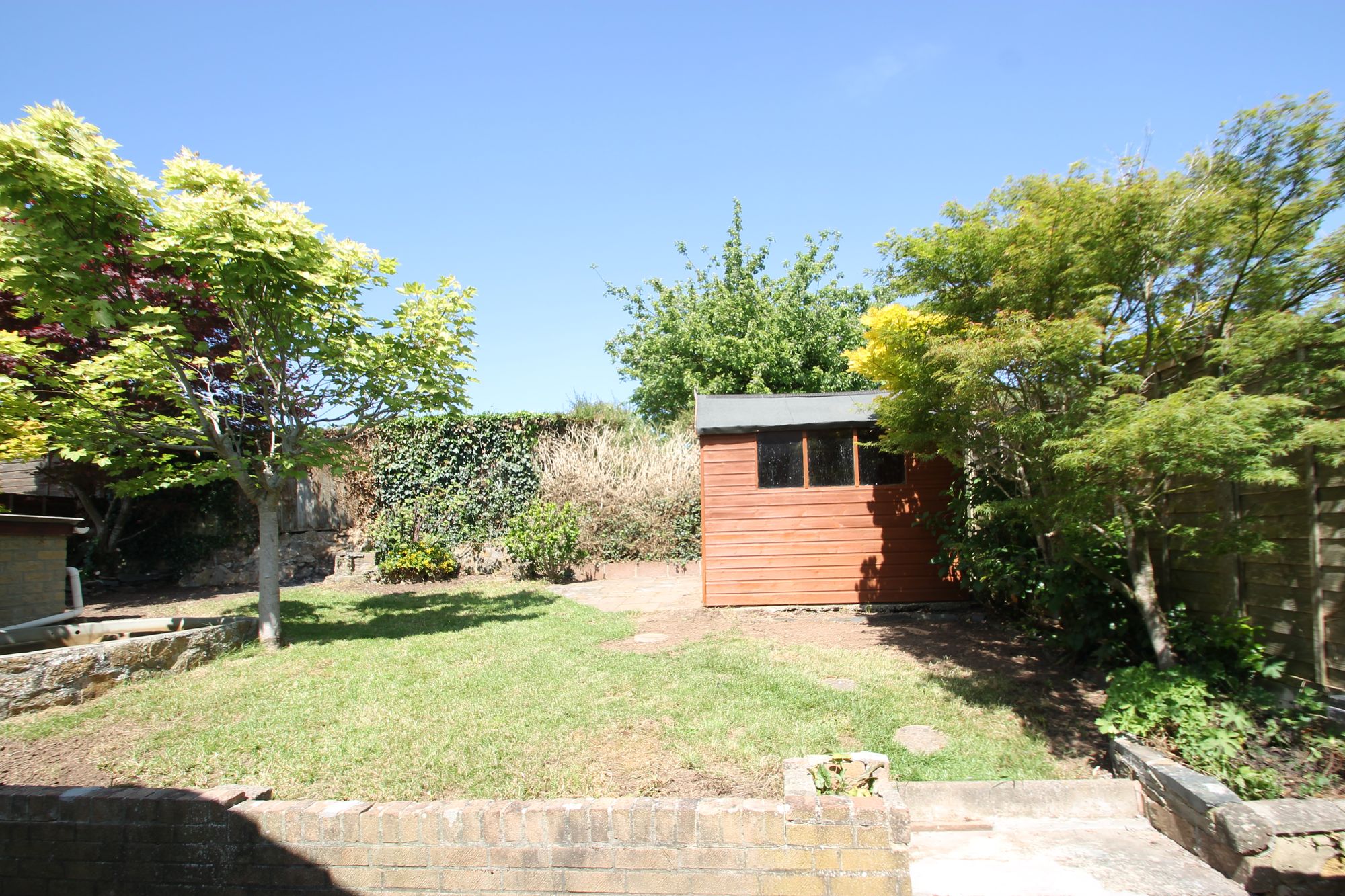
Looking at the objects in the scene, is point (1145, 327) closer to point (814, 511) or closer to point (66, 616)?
point (814, 511)

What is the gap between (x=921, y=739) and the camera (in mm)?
4586

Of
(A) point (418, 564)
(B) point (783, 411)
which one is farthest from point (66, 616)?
(B) point (783, 411)

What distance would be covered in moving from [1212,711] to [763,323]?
50.6 ft

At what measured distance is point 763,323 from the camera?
61.2 ft

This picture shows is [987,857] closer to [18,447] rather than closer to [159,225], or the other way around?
[159,225]

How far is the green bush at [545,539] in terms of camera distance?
11.8m

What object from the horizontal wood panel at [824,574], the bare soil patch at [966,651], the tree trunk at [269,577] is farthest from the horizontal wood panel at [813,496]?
the tree trunk at [269,577]

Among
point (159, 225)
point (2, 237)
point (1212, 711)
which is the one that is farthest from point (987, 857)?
point (2, 237)

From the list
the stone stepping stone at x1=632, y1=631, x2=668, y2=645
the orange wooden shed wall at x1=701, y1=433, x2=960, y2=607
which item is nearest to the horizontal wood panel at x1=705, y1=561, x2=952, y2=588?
the orange wooden shed wall at x1=701, y1=433, x2=960, y2=607

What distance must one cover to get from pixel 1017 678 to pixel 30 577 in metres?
9.59

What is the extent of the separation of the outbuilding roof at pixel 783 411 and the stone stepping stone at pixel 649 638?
272 cm

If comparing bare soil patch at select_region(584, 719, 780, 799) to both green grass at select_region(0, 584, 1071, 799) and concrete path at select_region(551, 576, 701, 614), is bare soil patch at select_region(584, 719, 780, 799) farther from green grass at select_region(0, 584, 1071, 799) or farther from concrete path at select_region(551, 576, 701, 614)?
concrete path at select_region(551, 576, 701, 614)

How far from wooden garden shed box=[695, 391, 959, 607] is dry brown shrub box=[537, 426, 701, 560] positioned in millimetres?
3938

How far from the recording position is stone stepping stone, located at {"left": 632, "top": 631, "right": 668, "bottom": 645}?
726 centimetres
